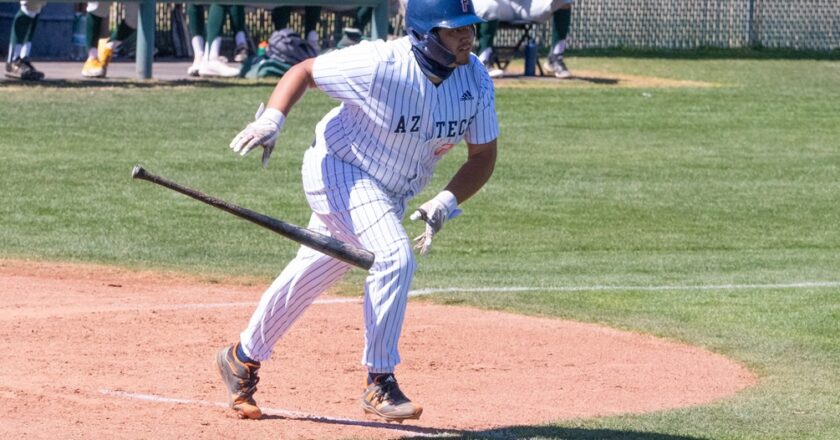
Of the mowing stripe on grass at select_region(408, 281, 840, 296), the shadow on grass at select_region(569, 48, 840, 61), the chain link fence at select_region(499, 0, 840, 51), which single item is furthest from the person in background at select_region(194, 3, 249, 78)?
the mowing stripe on grass at select_region(408, 281, 840, 296)

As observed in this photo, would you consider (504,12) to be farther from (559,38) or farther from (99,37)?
(99,37)

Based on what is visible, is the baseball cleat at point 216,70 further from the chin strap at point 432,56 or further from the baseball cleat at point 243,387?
the chin strap at point 432,56

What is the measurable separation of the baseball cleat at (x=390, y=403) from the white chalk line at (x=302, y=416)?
111 mm

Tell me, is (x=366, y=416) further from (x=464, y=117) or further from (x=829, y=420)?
(x=829, y=420)

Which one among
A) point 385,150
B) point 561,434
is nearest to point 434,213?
point 385,150

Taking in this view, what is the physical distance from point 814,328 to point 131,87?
1073cm

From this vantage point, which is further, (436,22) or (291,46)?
(291,46)

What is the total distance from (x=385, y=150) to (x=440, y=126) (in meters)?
0.23

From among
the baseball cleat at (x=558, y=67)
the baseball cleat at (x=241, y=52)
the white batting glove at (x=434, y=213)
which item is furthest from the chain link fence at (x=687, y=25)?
the white batting glove at (x=434, y=213)

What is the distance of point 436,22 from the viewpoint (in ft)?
18.9

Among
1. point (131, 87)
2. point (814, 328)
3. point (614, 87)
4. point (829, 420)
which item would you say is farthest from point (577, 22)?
point (829, 420)

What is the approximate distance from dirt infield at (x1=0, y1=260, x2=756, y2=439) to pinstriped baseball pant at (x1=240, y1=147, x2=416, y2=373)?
0.36 m

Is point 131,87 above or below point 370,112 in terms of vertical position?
below

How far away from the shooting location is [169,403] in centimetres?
644
